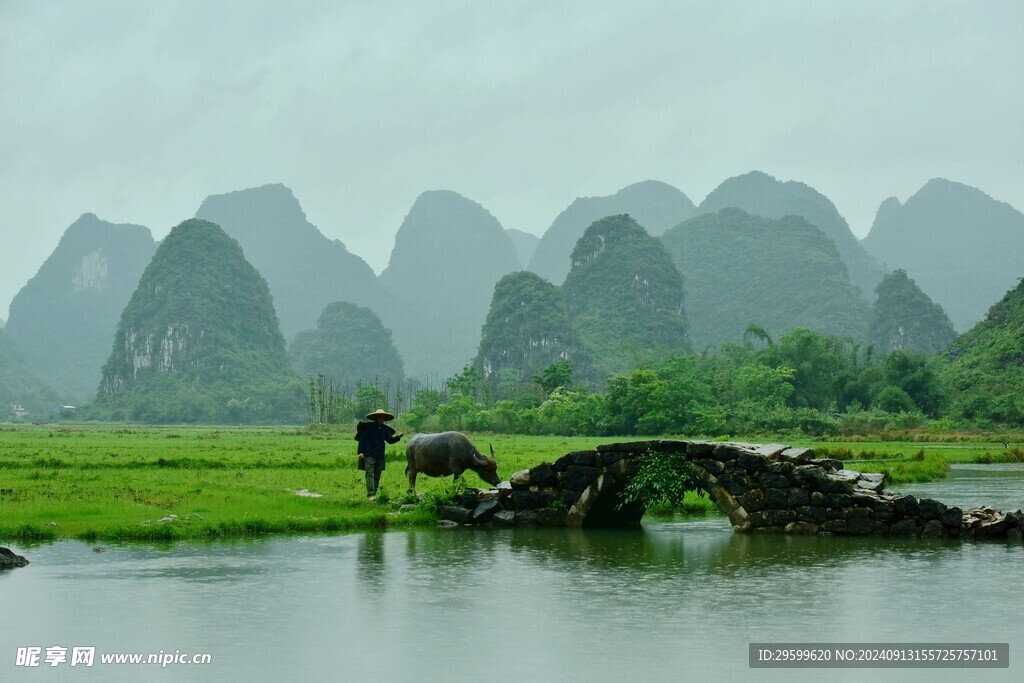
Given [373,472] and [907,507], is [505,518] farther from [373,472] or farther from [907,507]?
[907,507]

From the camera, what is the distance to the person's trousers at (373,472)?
14.6m

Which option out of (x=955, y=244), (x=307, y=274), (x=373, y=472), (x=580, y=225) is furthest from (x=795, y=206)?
(x=373, y=472)

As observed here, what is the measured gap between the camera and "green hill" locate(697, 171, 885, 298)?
15900 centimetres

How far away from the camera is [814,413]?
1742 inches

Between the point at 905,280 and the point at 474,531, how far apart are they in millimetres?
98629

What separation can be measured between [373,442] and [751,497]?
15.7ft

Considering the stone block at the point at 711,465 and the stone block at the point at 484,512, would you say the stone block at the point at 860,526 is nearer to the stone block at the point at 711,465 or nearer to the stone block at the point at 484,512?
the stone block at the point at 711,465

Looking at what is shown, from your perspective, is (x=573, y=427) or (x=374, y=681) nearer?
(x=374, y=681)

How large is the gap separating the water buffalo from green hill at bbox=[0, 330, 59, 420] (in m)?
106

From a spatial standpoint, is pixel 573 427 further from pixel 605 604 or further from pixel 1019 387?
pixel 605 604

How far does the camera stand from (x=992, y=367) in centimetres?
5319

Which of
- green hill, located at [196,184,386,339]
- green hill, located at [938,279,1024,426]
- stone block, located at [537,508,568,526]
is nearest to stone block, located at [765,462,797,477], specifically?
stone block, located at [537,508,568,526]

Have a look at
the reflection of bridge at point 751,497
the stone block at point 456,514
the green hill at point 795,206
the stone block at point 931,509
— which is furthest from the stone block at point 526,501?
the green hill at point 795,206

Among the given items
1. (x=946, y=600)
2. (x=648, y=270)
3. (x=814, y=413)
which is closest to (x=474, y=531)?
(x=946, y=600)
